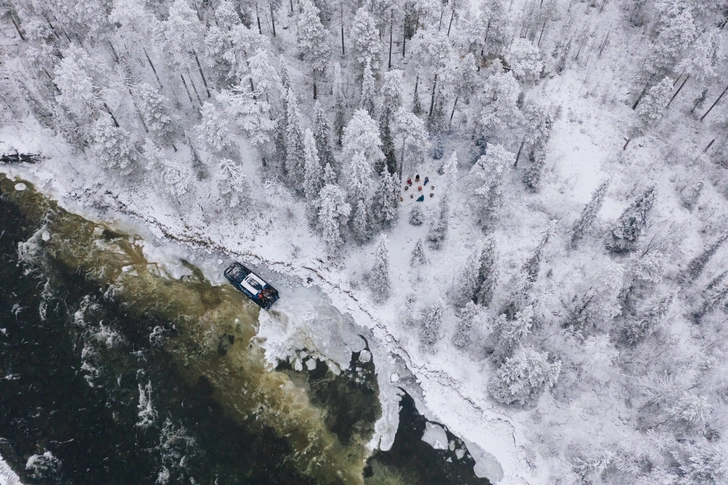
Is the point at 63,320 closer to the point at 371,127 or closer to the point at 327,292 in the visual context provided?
the point at 327,292

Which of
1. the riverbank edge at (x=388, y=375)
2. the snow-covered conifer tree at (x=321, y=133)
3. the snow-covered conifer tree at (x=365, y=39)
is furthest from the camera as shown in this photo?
the snow-covered conifer tree at (x=365, y=39)

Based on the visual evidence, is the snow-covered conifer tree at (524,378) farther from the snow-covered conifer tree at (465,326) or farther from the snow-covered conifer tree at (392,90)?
the snow-covered conifer tree at (392,90)

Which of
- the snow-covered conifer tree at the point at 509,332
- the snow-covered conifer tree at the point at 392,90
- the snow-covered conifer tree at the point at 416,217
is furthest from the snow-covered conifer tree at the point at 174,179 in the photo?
the snow-covered conifer tree at the point at 509,332

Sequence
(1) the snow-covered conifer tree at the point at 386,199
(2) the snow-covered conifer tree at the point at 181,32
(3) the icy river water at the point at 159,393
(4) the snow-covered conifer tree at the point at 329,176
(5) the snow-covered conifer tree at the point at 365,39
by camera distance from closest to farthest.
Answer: (3) the icy river water at the point at 159,393
(4) the snow-covered conifer tree at the point at 329,176
(1) the snow-covered conifer tree at the point at 386,199
(2) the snow-covered conifer tree at the point at 181,32
(5) the snow-covered conifer tree at the point at 365,39

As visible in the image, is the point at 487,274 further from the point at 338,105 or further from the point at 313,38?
the point at 313,38

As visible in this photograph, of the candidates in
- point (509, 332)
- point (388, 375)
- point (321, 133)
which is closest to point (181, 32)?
point (321, 133)
